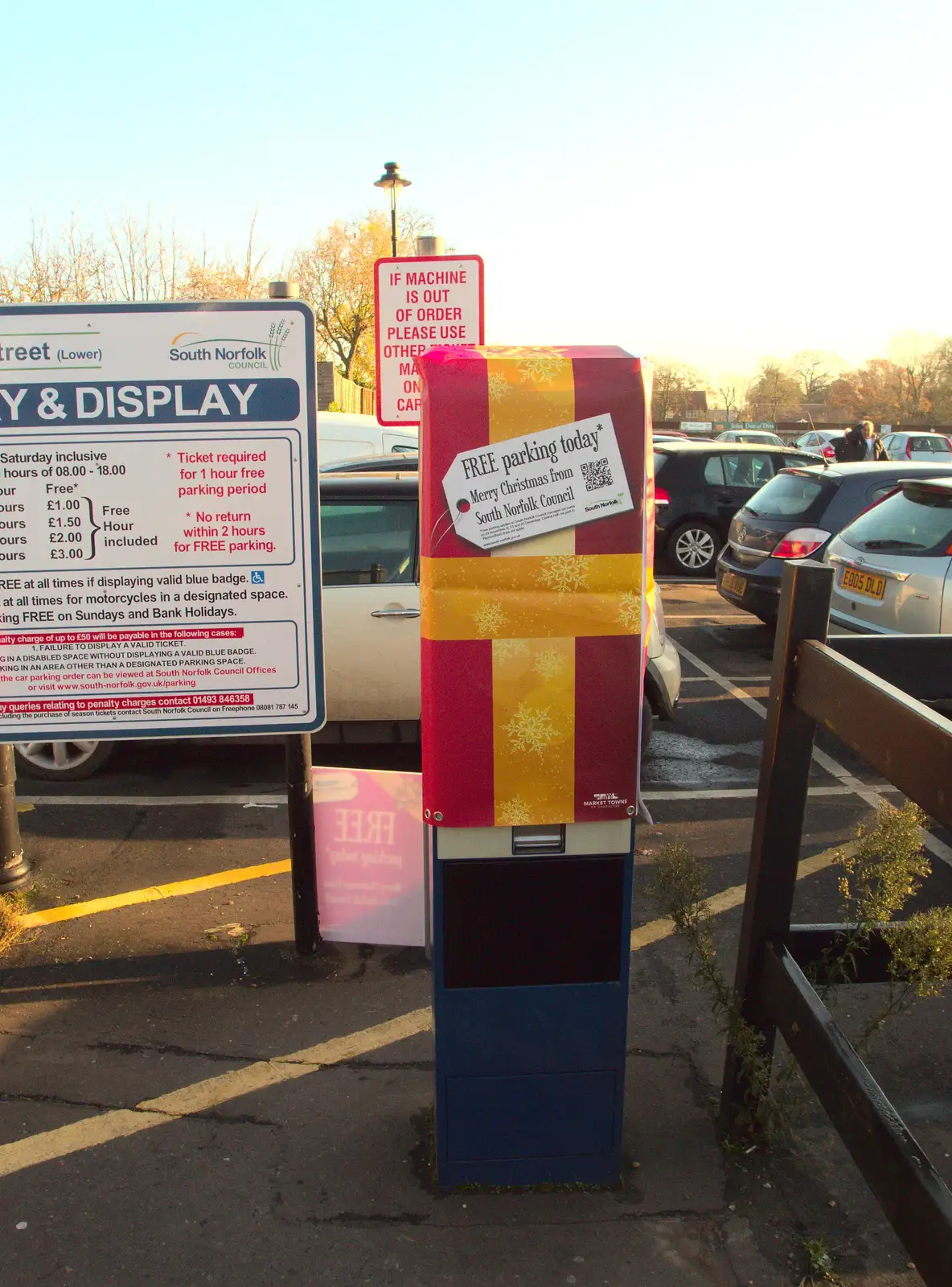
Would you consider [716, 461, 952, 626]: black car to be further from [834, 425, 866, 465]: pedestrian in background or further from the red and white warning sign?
[834, 425, 866, 465]: pedestrian in background

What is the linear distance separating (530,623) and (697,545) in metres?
11.6

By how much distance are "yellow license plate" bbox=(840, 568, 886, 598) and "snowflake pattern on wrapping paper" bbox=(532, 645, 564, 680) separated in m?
4.87

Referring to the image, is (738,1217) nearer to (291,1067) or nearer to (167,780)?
(291,1067)

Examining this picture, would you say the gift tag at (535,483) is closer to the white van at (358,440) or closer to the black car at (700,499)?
the white van at (358,440)

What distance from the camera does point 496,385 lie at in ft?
7.66

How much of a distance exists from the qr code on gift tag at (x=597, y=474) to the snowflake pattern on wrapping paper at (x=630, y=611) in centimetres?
26

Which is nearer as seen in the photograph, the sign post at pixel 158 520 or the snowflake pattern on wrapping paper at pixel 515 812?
the snowflake pattern on wrapping paper at pixel 515 812

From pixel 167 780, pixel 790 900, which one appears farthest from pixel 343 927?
pixel 167 780

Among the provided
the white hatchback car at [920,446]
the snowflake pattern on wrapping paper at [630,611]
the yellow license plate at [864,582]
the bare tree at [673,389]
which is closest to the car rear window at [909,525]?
the yellow license plate at [864,582]

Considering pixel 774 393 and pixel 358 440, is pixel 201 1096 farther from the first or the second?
pixel 774 393

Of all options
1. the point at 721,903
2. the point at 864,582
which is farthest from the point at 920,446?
the point at 721,903

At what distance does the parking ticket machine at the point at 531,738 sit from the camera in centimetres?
235

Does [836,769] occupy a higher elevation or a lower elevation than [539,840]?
lower

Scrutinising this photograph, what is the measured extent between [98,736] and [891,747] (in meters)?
2.58
